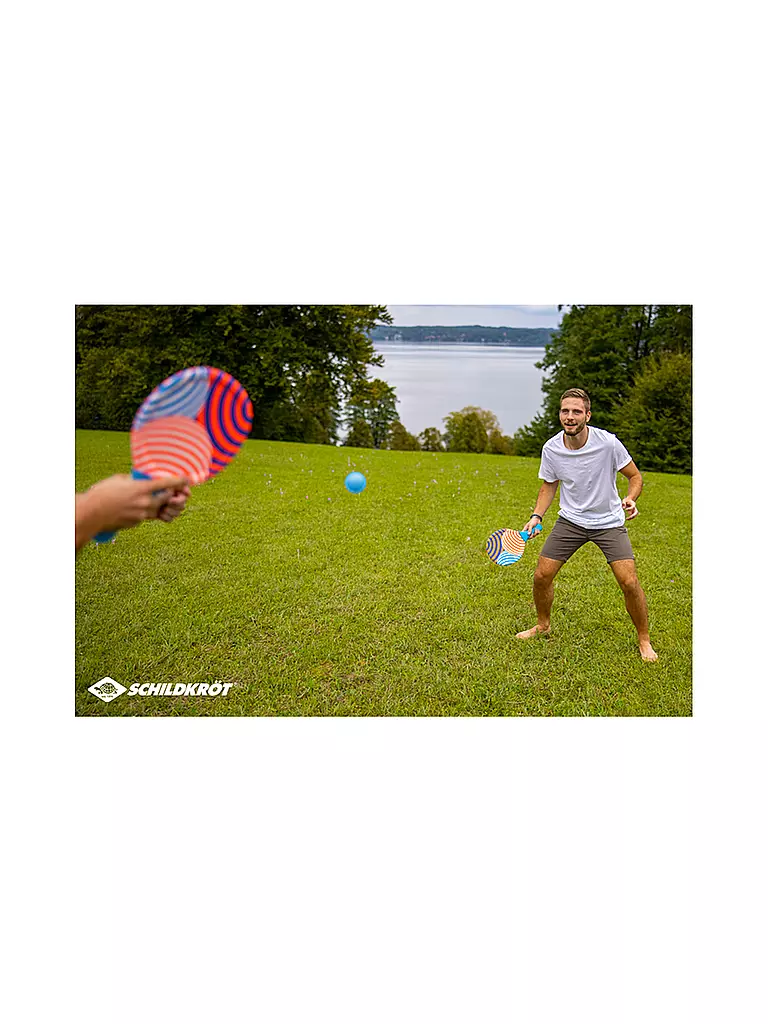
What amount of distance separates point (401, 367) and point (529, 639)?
1507 millimetres

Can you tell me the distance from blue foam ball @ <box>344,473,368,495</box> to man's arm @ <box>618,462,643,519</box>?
1345mm

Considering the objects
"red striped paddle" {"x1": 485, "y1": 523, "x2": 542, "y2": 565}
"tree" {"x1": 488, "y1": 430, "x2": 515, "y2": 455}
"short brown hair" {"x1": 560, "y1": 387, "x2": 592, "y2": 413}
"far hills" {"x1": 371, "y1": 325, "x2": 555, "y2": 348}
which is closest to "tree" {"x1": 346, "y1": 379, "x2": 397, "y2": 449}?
"far hills" {"x1": 371, "y1": 325, "x2": 555, "y2": 348}

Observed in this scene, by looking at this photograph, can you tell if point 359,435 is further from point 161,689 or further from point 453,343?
point 161,689

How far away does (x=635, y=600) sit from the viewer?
172 inches

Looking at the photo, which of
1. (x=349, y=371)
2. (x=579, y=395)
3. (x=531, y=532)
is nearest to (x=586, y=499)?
(x=531, y=532)

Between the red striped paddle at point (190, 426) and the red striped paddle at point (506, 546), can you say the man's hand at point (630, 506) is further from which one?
the red striped paddle at point (190, 426)

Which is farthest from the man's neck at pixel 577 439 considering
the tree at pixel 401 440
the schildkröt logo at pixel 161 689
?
the schildkröt logo at pixel 161 689

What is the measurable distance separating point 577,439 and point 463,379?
690mm

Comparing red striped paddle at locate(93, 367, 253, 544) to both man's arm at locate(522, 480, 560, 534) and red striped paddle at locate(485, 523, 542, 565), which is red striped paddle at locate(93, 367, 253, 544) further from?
red striped paddle at locate(485, 523, 542, 565)

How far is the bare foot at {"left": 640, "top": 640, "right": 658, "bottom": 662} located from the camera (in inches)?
173

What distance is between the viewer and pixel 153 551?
468 cm
